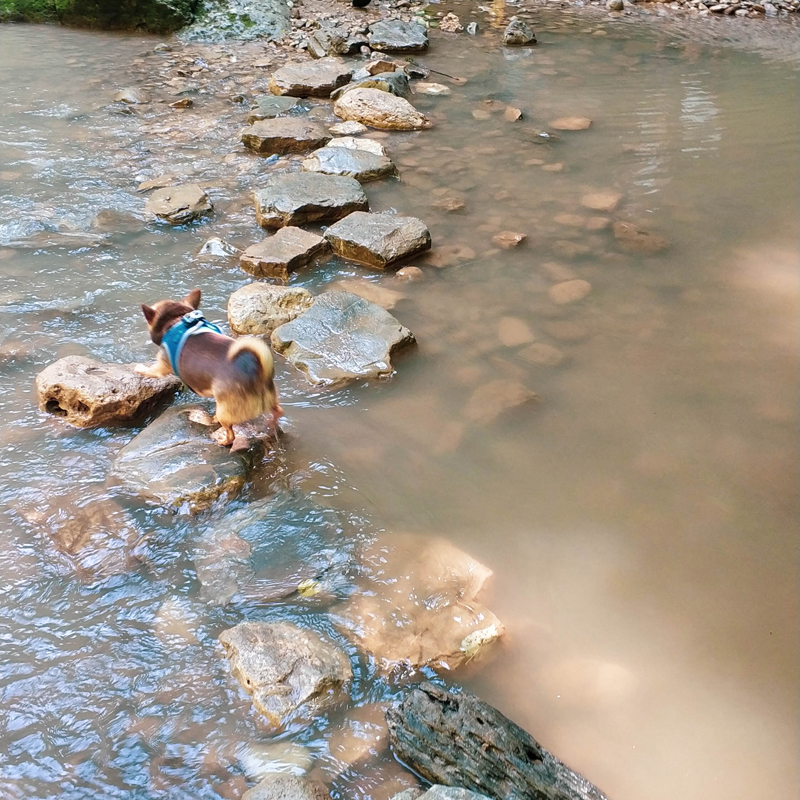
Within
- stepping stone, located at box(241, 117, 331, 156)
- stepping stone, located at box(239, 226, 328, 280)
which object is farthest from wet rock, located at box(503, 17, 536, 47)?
stepping stone, located at box(239, 226, 328, 280)

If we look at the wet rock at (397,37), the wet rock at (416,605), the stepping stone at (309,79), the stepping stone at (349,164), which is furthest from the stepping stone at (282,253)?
the wet rock at (397,37)

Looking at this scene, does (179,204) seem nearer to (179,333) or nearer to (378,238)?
(378,238)

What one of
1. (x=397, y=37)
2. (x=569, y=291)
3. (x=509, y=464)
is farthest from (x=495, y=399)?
(x=397, y=37)

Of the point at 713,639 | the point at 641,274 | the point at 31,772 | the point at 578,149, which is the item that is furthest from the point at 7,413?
the point at 578,149

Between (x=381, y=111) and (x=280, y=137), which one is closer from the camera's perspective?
(x=280, y=137)

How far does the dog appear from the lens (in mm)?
2887

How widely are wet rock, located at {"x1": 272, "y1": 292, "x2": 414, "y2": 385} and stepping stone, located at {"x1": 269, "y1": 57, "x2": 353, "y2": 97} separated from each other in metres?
4.53

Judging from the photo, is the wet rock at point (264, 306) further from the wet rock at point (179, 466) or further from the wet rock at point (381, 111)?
the wet rock at point (381, 111)

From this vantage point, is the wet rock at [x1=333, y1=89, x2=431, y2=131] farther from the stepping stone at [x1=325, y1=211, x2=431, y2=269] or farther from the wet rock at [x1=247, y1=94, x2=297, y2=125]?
the stepping stone at [x1=325, y1=211, x2=431, y2=269]

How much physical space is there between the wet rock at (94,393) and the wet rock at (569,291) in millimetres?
2372

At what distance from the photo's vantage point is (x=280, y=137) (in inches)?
242

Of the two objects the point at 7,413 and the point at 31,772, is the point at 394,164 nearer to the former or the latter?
the point at 7,413

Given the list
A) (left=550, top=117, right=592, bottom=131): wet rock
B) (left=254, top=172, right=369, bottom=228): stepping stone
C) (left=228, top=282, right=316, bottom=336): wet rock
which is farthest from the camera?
(left=550, top=117, right=592, bottom=131): wet rock

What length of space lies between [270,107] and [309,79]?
0.91 meters
